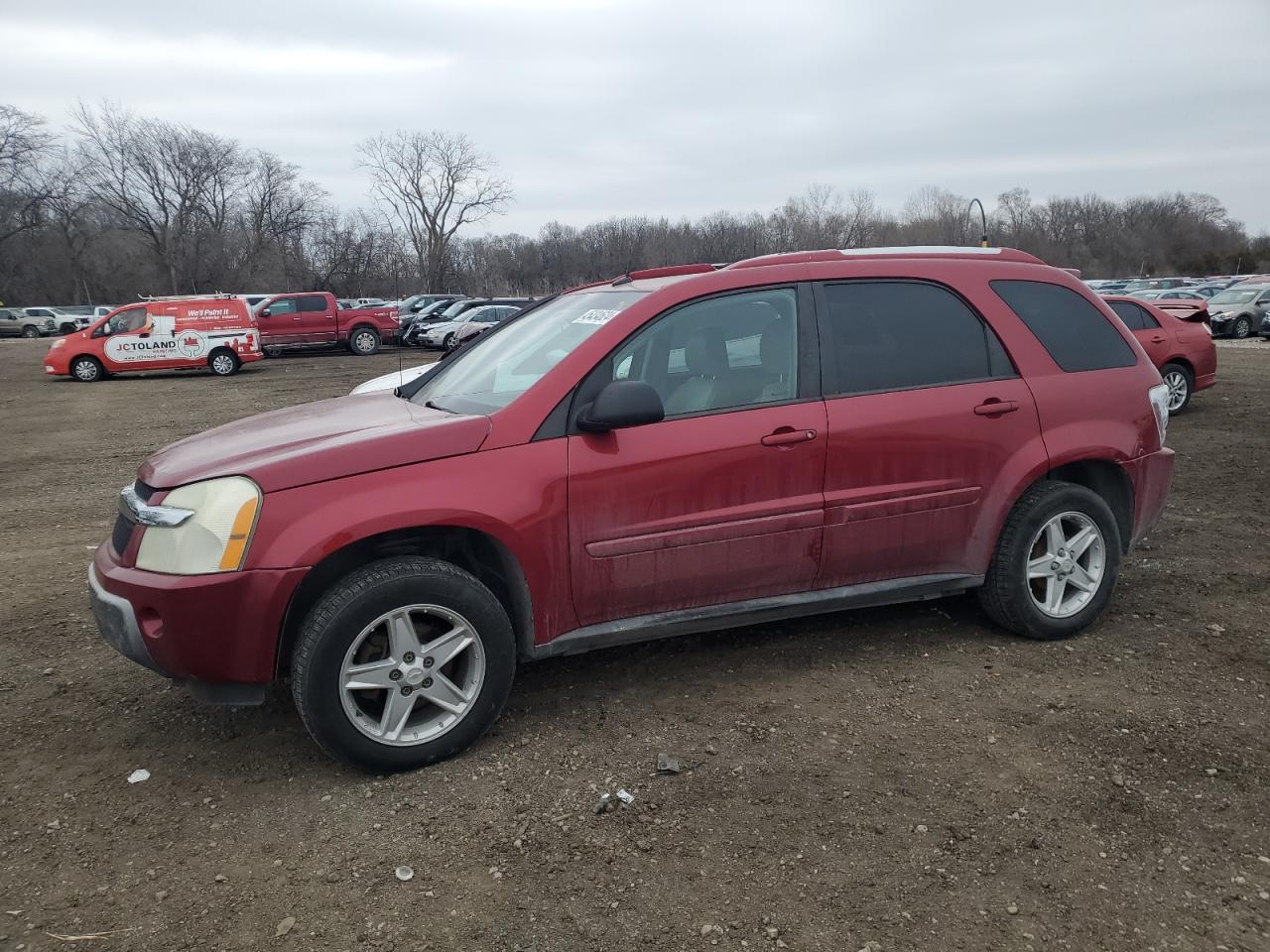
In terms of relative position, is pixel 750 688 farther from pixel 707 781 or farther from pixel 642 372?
pixel 642 372

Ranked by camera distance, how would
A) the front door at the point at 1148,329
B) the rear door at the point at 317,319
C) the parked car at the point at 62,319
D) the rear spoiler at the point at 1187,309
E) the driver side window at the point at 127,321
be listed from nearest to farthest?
the front door at the point at 1148,329 < the rear spoiler at the point at 1187,309 < the driver side window at the point at 127,321 < the rear door at the point at 317,319 < the parked car at the point at 62,319

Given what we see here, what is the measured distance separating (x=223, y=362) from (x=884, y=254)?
866 inches

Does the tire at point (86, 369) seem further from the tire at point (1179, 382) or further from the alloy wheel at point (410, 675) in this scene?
the alloy wheel at point (410, 675)

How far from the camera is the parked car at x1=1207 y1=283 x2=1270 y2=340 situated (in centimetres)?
2795

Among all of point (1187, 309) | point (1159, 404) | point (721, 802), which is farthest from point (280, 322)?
point (721, 802)

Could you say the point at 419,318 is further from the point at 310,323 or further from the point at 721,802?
the point at 721,802

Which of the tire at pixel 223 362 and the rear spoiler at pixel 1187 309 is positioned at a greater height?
the rear spoiler at pixel 1187 309

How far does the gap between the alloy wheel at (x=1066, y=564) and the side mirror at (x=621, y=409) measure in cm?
197

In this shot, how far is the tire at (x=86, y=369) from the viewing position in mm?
21859

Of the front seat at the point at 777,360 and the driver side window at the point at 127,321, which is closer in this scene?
the front seat at the point at 777,360

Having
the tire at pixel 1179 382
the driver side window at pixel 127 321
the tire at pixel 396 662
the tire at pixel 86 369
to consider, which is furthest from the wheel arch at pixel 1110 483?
the tire at pixel 86 369

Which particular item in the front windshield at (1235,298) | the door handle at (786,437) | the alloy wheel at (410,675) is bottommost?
the alloy wheel at (410,675)

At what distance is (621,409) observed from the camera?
3309 mm

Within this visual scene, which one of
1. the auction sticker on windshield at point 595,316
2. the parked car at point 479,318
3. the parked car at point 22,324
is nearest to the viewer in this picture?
the auction sticker on windshield at point 595,316
